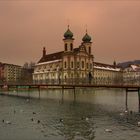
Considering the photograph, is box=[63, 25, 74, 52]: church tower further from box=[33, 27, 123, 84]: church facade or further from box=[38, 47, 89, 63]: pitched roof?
box=[38, 47, 89, 63]: pitched roof

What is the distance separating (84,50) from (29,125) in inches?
4080

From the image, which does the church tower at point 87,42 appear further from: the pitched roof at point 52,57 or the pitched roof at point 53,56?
the pitched roof at point 52,57

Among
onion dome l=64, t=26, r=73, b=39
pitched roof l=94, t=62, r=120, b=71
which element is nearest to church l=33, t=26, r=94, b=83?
onion dome l=64, t=26, r=73, b=39

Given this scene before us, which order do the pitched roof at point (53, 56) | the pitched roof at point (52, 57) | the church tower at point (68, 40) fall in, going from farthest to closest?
1. the pitched roof at point (52, 57)
2. the pitched roof at point (53, 56)
3. the church tower at point (68, 40)

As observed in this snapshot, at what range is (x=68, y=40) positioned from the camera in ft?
427

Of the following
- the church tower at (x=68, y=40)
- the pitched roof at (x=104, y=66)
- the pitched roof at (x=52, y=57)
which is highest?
the church tower at (x=68, y=40)

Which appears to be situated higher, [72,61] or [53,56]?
[53,56]

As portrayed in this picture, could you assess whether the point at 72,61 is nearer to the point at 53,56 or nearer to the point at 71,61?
the point at 71,61

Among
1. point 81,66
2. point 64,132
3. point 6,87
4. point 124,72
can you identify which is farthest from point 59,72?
point 64,132

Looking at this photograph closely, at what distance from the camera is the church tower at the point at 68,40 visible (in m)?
130

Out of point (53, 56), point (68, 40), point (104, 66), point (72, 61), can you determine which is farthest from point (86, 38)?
point (104, 66)

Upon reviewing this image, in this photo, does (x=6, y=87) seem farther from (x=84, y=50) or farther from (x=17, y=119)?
(x=17, y=119)

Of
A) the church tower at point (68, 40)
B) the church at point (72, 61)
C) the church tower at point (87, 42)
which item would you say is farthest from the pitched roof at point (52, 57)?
the church tower at point (87, 42)

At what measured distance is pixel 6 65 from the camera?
19962 centimetres
